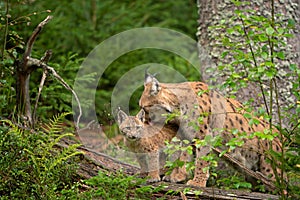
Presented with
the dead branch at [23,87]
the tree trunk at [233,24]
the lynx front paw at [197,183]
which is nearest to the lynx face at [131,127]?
the lynx front paw at [197,183]

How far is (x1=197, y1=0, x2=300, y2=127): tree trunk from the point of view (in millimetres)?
6391

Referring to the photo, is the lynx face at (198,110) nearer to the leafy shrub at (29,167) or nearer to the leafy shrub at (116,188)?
the leafy shrub at (116,188)

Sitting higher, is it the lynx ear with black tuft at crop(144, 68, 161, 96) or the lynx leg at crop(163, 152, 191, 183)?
the lynx ear with black tuft at crop(144, 68, 161, 96)

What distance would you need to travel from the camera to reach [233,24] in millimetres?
6488

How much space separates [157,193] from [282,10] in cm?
286

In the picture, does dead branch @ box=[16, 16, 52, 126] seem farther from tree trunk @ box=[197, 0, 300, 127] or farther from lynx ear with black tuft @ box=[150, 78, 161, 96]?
tree trunk @ box=[197, 0, 300, 127]

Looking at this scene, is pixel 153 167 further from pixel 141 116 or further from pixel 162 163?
pixel 141 116

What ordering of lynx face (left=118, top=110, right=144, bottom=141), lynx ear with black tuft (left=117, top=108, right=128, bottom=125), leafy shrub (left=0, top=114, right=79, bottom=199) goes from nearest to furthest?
leafy shrub (left=0, top=114, right=79, bottom=199), lynx face (left=118, top=110, right=144, bottom=141), lynx ear with black tuft (left=117, top=108, right=128, bottom=125)

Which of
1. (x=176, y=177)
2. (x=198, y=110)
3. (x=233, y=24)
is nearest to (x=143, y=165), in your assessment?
(x=176, y=177)

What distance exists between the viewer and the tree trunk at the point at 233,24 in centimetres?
639

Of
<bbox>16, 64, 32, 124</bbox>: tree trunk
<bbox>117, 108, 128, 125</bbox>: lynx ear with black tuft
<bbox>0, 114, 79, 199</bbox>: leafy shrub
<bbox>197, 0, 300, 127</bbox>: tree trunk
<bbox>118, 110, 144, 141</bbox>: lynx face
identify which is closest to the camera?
<bbox>0, 114, 79, 199</bbox>: leafy shrub

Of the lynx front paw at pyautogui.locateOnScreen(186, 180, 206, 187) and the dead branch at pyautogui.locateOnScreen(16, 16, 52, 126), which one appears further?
the dead branch at pyautogui.locateOnScreen(16, 16, 52, 126)

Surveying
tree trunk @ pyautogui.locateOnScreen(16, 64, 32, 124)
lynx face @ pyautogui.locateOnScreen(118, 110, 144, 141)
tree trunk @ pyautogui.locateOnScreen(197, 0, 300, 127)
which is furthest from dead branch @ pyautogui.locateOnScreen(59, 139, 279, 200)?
tree trunk @ pyautogui.locateOnScreen(197, 0, 300, 127)

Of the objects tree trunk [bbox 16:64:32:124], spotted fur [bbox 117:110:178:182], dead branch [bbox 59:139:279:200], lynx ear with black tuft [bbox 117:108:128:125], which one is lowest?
dead branch [bbox 59:139:279:200]
